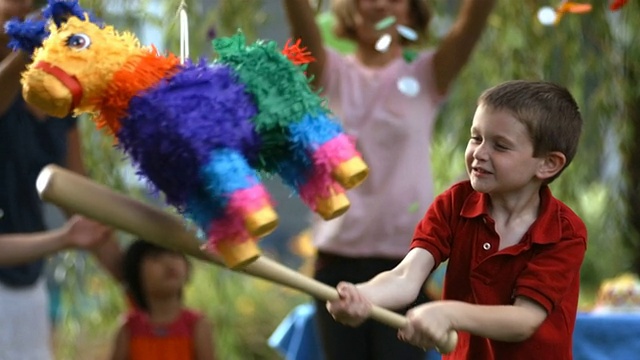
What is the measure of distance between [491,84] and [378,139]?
1207 mm

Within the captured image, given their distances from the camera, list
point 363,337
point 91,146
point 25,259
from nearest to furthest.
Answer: point 25,259
point 363,337
point 91,146

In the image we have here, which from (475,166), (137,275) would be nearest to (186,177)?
(475,166)

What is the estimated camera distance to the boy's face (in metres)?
1.82

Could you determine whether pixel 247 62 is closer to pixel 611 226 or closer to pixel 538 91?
pixel 538 91

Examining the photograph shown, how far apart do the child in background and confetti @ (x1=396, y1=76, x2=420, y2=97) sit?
0.71m

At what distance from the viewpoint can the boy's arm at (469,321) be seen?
176 cm

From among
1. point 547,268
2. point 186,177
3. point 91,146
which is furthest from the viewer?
point 91,146

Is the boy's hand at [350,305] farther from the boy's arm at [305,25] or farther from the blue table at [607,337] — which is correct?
the blue table at [607,337]

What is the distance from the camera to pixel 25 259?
98.0 inches

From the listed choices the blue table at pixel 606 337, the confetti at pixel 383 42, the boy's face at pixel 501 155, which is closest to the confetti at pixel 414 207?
the confetti at pixel 383 42

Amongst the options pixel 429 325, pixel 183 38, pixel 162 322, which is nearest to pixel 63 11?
pixel 183 38

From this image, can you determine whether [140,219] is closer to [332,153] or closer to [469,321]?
[332,153]

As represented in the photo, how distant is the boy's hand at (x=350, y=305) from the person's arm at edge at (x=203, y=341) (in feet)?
3.99

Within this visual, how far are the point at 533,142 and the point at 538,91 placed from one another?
0.08 meters
